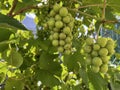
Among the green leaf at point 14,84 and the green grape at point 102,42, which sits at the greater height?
the green grape at point 102,42

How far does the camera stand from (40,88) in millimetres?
1651

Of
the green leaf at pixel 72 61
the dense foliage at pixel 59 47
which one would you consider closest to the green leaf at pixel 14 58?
the dense foliage at pixel 59 47

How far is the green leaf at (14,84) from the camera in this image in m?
1.55

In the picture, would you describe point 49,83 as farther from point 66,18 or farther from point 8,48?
point 66,18

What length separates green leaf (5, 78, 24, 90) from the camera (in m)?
1.55

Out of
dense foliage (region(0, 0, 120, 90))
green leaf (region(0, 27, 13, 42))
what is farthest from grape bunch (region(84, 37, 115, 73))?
green leaf (region(0, 27, 13, 42))

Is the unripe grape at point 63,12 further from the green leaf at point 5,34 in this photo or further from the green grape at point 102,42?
the green leaf at point 5,34

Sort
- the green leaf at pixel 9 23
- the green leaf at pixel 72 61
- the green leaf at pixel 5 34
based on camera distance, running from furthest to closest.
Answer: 1. the green leaf at pixel 72 61
2. the green leaf at pixel 5 34
3. the green leaf at pixel 9 23

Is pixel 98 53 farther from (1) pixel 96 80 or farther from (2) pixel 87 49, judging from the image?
(1) pixel 96 80

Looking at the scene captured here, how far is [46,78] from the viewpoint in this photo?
148cm

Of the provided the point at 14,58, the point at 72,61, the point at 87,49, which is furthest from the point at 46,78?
the point at 87,49

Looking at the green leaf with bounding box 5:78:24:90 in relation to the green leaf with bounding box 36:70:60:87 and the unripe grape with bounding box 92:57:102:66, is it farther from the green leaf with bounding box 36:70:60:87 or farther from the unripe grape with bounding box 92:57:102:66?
the unripe grape with bounding box 92:57:102:66

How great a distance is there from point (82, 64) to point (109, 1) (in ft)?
0.78

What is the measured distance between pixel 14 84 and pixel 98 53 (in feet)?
2.04
